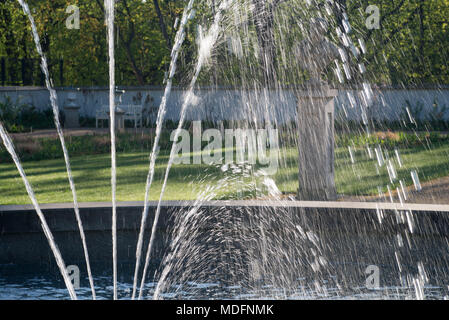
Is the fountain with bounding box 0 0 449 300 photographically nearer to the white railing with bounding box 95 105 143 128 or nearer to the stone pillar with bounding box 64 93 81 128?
the white railing with bounding box 95 105 143 128

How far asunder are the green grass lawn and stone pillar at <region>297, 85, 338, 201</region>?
79 centimetres

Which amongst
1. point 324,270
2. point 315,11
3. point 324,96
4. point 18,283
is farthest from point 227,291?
point 315,11

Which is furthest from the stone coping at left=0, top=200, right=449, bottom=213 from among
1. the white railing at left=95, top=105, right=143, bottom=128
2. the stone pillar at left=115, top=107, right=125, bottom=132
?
the white railing at left=95, top=105, right=143, bottom=128

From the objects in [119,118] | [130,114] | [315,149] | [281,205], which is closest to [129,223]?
[281,205]

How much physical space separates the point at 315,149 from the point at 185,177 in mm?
3021

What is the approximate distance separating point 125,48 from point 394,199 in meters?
22.4

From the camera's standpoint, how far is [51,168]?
1223 centimetres

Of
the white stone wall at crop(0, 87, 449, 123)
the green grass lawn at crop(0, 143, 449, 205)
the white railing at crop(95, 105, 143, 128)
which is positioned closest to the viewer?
the green grass lawn at crop(0, 143, 449, 205)

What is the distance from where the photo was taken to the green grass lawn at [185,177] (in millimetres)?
9164

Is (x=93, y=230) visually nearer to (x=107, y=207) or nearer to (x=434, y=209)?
(x=107, y=207)

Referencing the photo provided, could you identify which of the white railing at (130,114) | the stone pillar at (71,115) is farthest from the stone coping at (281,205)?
the stone pillar at (71,115)

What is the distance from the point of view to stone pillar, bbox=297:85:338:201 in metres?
8.35

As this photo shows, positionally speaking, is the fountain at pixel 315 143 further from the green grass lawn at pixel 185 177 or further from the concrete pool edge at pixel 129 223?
the concrete pool edge at pixel 129 223

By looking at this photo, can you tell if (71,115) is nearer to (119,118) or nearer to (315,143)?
(119,118)
